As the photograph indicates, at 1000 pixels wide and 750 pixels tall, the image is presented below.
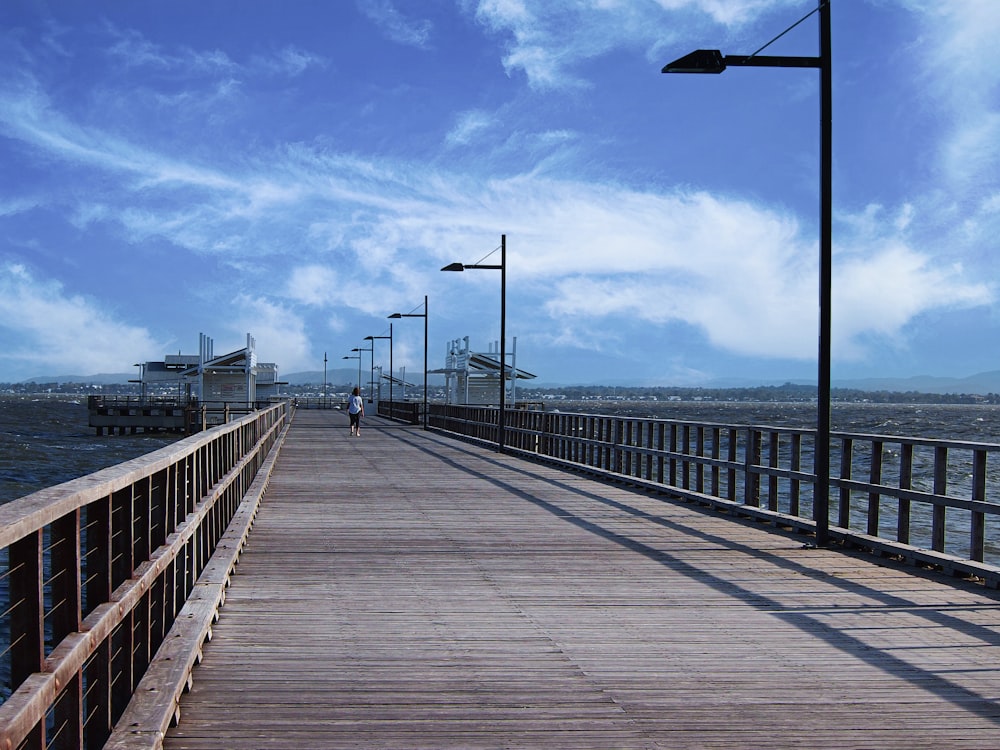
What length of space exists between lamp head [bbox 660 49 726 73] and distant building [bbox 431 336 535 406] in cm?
4894

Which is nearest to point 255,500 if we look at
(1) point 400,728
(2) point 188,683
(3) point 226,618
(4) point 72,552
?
(3) point 226,618

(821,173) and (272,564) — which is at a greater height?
(821,173)

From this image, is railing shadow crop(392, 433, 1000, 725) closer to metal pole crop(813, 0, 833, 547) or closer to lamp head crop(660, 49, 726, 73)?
metal pole crop(813, 0, 833, 547)

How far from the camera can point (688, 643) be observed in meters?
Result: 6.39

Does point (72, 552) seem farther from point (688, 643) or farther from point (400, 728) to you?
point (688, 643)

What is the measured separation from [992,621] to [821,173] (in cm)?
546

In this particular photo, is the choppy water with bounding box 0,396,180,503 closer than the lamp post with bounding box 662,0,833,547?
No

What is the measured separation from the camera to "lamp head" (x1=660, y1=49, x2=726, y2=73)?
11203 millimetres

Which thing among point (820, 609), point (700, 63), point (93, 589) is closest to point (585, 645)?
point (820, 609)

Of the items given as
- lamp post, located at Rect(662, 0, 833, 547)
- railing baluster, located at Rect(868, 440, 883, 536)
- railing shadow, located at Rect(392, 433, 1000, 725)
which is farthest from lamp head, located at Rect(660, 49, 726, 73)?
railing shadow, located at Rect(392, 433, 1000, 725)

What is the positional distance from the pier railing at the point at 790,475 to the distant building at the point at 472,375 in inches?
979

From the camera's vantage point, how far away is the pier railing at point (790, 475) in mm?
9227

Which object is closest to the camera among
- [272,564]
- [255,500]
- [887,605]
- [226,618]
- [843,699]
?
[843,699]

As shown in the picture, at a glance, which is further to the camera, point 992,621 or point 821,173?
point 821,173
